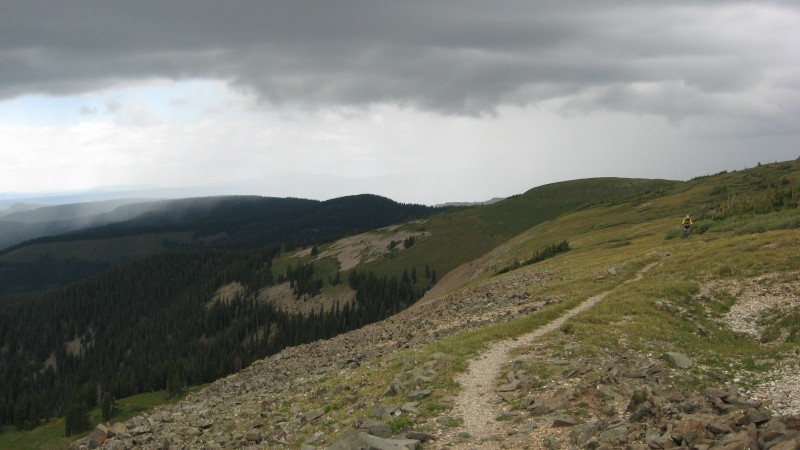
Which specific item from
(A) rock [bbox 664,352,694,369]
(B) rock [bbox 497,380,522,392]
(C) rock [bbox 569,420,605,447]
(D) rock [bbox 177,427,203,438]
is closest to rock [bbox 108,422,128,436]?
(D) rock [bbox 177,427,203,438]

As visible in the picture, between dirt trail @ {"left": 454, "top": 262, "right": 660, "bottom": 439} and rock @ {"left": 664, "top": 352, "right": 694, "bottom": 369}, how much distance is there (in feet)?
27.9

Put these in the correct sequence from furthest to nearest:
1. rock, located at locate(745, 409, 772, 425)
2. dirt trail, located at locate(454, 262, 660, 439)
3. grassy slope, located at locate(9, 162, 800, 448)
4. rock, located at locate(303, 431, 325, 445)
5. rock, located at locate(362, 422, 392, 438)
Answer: grassy slope, located at locate(9, 162, 800, 448)
rock, located at locate(303, 431, 325, 445)
dirt trail, located at locate(454, 262, 660, 439)
rock, located at locate(362, 422, 392, 438)
rock, located at locate(745, 409, 772, 425)

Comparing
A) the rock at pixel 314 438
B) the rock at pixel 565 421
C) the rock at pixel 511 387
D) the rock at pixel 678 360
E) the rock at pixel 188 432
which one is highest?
the rock at pixel 678 360

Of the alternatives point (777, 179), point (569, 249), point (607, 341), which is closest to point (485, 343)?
point (607, 341)

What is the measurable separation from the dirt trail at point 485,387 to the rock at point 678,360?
850 cm

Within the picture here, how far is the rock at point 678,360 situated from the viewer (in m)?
26.3

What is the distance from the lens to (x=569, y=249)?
298 ft

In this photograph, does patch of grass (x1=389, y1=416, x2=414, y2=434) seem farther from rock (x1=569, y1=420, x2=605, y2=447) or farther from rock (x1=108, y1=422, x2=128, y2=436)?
rock (x1=108, y1=422, x2=128, y2=436)

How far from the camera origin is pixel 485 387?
1067 inches

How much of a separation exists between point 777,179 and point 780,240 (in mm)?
64562

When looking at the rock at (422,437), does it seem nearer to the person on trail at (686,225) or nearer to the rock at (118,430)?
the rock at (118,430)

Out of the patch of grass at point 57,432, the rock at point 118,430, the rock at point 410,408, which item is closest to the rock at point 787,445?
the rock at point 410,408

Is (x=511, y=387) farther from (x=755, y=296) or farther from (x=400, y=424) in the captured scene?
(x=755, y=296)

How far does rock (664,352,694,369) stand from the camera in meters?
26.3
